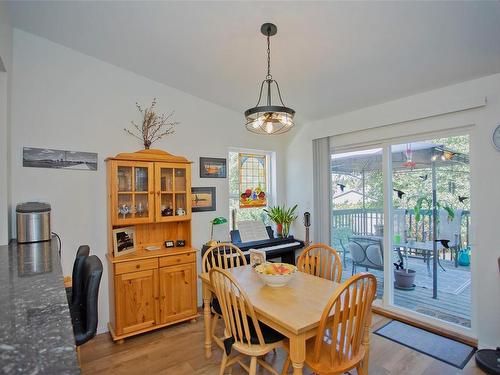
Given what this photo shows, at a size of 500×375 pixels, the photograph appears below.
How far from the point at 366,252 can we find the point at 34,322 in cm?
345

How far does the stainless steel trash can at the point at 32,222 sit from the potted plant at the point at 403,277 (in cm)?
363

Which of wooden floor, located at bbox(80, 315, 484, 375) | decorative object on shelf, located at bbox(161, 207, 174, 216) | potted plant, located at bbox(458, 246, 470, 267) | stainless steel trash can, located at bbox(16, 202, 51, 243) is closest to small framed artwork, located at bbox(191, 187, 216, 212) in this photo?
decorative object on shelf, located at bbox(161, 207, 174, 216)

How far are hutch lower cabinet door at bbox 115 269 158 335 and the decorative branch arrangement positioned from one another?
1.37m

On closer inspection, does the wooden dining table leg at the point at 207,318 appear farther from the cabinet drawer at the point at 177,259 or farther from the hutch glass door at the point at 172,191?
the hutch glass door at the point at 172,191

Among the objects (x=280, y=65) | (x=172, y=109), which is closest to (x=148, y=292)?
(x=172, y=109)

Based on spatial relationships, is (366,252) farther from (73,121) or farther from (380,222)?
(73,121)

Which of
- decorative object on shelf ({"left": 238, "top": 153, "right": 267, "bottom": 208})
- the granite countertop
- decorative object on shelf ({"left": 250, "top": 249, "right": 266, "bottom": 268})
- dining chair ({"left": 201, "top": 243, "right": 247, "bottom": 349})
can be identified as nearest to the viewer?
the granite countertop

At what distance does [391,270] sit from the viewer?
10.8 ft

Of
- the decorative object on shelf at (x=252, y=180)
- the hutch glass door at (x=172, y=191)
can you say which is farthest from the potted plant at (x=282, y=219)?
the hutch glass door at (x=172, y=191)

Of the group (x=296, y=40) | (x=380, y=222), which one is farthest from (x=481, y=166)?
(x=296, y=40)

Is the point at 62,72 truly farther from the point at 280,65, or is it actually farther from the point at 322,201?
the point at 322,201

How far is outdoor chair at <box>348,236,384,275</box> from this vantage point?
3.41 metres

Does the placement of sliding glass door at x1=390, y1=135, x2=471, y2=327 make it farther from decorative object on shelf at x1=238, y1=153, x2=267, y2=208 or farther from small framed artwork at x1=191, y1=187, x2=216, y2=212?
small framed artwork at x1=191, y1=187, x2=216, y2=212

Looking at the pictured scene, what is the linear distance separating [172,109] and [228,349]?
267 centimetres
